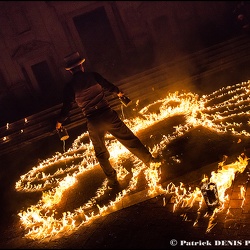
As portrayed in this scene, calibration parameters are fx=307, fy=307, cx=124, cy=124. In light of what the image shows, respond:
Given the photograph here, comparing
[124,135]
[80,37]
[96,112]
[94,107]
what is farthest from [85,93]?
[80,37]

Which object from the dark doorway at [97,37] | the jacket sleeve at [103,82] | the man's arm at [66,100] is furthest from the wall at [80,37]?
the man's arm at [66,100]

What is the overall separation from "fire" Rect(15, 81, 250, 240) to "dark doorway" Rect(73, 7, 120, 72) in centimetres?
1100

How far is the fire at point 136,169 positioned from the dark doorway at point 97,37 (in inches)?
433

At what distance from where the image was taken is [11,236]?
621 centimetres

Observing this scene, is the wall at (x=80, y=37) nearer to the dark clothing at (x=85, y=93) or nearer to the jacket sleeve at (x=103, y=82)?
the jacket sleeve at (x=103, y=82)

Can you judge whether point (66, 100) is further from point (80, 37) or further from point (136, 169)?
point (80, 37)

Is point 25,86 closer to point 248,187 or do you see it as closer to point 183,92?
point 183,92

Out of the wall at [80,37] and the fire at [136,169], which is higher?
the wall at [80,37]

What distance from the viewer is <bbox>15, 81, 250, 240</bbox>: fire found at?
5.51 m

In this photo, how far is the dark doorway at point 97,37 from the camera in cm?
2131

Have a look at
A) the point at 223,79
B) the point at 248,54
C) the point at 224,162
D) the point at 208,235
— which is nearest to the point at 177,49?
the point at 248,54

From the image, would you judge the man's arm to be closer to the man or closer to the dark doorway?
the man

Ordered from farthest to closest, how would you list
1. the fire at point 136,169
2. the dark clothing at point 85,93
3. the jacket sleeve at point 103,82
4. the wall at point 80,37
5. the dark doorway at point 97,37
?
the dark doorway at point 97,37, the wall at point 80,37, the jacket sleeve at point 103,82, the dark clothing at point 85,93, the fire at point 136,169

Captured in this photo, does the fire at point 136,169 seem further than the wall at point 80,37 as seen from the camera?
No
